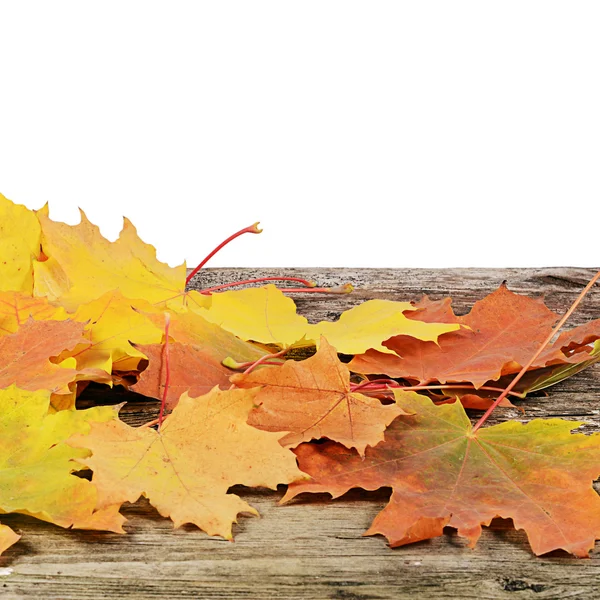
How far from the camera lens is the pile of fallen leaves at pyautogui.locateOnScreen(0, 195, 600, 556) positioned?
65 centimetres

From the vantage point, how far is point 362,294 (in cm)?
123

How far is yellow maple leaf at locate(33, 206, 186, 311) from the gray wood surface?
34 cm

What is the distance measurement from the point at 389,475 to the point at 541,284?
68 cm

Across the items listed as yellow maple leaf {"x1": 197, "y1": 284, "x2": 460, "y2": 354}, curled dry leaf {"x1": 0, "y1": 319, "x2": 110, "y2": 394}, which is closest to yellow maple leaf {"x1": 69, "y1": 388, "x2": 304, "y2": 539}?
curled dry leaf {"x1": 0, "y1": 319, "x2": 110, "y2": 394}

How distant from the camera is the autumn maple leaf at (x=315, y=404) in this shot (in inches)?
28.6

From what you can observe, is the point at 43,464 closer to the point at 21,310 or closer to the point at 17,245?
the point at 21,310

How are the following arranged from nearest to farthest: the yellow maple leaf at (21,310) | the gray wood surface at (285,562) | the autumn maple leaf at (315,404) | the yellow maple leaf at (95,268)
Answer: the gray wood surface at (285,562), the autumn maple leaf at (315,404), the yellow maple leaf at (21,310), the yellow maple leaf at (95,268)

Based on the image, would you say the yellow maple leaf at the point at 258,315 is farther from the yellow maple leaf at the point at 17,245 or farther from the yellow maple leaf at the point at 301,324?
the yellow maple leaf at the point at 17,245

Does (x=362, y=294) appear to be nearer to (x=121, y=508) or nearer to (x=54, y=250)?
(x=54, y=250)

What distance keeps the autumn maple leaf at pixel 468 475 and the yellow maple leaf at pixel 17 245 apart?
1.42ft

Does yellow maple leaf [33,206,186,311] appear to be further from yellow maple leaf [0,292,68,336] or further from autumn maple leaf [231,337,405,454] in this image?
autumn maple leaf [231,337,405,454]

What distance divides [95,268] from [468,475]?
0.51 m

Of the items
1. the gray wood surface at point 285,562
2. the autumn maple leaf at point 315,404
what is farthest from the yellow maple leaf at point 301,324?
the gray wood surface at point 285,562

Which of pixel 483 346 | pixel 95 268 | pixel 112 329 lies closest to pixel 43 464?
pixel 112 329
